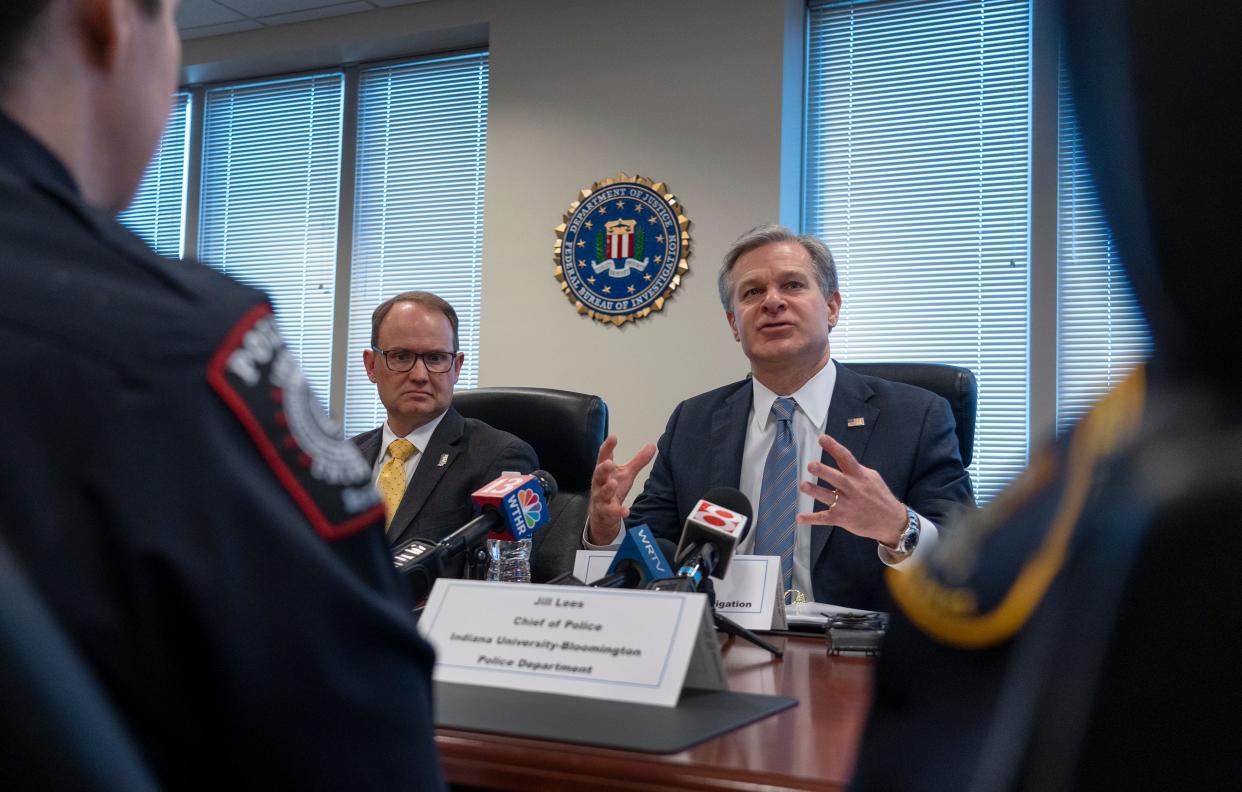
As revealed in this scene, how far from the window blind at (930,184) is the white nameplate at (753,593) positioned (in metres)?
2.56

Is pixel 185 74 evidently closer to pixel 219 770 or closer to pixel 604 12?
pixel 604 12

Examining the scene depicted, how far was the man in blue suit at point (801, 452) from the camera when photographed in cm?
221

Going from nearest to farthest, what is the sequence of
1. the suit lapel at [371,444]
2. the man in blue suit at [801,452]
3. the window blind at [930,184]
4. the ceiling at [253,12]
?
the man in blue suit at [801,452]
the suit lapel at [371,444]
the window blind at [930,184]
the ceiling at [253,12]

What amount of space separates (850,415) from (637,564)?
1.14m

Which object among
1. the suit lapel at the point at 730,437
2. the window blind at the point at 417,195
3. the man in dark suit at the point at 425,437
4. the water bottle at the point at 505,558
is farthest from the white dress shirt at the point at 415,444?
the window blind at the point at 417,195

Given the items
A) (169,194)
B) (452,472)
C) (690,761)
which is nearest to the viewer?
(690,761)

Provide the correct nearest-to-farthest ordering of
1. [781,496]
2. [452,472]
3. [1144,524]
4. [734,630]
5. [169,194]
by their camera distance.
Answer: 1. [1144,524]
2. [734,630]
3. [781,496]
4. [452,472]
5. [169,194]

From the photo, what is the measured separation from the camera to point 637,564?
5.30 ft

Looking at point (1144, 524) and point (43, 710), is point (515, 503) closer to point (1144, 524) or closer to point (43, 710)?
point (43, 710)

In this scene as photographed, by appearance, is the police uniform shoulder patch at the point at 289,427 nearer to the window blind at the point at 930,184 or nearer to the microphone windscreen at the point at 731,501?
the microphone windscreen at the point at 731,501

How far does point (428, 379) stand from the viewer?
3.22m

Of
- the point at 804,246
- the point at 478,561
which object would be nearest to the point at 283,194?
the point at 804,246

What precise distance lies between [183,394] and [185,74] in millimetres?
5823

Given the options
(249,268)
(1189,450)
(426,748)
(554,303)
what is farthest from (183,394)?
(249,268)
